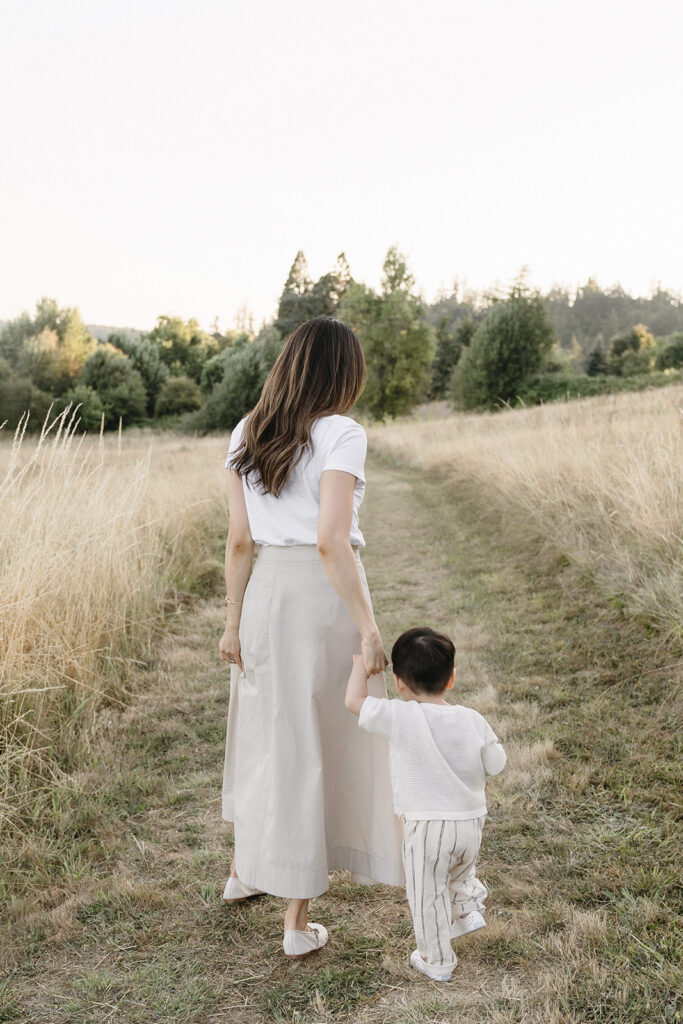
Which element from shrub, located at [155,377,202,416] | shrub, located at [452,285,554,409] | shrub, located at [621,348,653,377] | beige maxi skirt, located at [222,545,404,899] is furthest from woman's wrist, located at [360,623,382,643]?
A: shrub, located at [621,348,653,377]

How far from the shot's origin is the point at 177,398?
38188 millimetres

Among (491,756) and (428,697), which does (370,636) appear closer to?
(428,697)

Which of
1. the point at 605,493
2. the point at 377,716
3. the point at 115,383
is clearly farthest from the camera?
the point at 115,383

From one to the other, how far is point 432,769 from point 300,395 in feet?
3.58

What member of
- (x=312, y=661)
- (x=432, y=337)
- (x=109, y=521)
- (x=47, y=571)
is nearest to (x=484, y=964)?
(x=312, y=661)

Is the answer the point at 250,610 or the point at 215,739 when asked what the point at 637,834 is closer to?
the point at 250,610

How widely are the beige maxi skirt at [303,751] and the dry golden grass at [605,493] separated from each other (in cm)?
246

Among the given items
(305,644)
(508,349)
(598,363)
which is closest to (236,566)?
(305,644)

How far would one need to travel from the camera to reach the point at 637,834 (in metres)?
2.53

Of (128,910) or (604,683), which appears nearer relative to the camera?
(128,910)

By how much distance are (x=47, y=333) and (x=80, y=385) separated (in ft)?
18.7

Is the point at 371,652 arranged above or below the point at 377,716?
above

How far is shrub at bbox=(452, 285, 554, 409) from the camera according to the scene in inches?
1299

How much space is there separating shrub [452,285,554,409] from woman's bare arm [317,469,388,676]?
32.0 m
